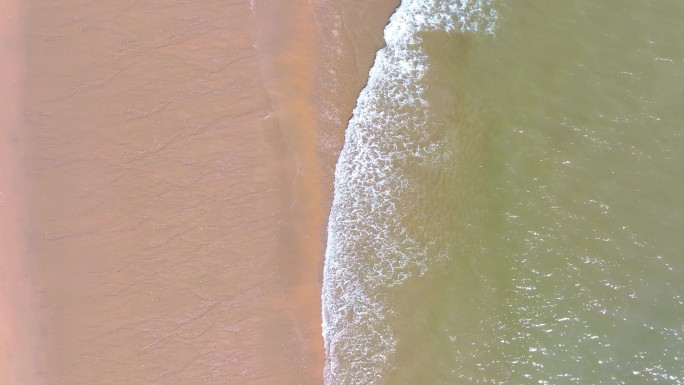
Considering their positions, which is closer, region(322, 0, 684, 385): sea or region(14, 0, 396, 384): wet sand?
region(14, 0, 396, 384): wet sand

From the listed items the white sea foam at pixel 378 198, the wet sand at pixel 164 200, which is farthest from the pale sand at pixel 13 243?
the white sea foam at pixel 378 198

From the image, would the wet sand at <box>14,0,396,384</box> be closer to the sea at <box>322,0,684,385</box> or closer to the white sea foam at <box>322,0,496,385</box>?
the white sea foam at <box>322,0,496,385</box>

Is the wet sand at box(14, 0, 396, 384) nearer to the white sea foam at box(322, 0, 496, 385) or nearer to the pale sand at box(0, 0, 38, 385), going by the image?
the pale sand at box(0, 0, 38, 385)

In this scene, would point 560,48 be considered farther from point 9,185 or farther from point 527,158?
point 9,185

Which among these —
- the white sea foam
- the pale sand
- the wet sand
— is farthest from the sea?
the pale sand

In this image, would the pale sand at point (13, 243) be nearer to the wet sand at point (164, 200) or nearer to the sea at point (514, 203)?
the wet sand at point (164, 200)
